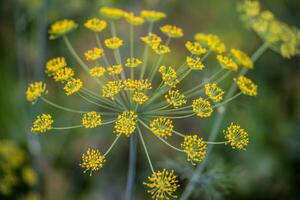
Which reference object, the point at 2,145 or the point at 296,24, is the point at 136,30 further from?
the point at 2,145

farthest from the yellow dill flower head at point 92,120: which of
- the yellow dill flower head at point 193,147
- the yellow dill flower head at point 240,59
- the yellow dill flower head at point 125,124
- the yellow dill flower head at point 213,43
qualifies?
the yellow dill flower head at point 240,59

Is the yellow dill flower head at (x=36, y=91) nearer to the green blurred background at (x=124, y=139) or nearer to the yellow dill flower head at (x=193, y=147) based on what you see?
the yellow dill flower head at (x=193, y=147)

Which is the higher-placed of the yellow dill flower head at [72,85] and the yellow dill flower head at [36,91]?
the yellow dill flower head at [72,85]

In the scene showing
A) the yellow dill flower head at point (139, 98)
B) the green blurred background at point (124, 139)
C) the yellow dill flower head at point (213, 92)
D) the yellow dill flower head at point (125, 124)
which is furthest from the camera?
the green blurred background at point (124, 139)

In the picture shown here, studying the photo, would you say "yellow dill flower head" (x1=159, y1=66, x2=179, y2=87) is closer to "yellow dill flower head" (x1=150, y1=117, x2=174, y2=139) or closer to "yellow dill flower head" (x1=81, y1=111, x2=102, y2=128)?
"yellow dill flower head" (x1=150, y1=117, x2=174, y2=139)

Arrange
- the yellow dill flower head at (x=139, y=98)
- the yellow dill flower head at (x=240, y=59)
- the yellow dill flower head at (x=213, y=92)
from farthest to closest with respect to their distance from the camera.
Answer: the yellow dill flower head at (x=240, y=59), the yellow dill flower head at (x=213, y=92), the yellow dill flower head at (x=139, y=98)

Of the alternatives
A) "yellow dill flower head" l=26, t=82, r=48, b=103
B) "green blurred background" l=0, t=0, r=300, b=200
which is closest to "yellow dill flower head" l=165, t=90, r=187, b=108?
"yellow dill flower head" l=26, t=82, r=48, b=103

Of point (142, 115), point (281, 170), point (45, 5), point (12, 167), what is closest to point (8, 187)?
point (12, 167)

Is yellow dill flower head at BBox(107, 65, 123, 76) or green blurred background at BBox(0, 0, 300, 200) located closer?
yellow dill flower head at BBox(107, 65, 123, 76)

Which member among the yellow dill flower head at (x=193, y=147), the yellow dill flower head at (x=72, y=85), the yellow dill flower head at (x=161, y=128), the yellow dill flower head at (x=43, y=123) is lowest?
the yellow dill flower head at (x=193, y=147)
